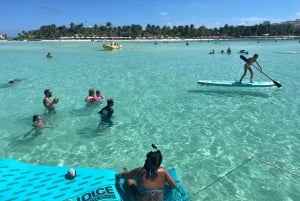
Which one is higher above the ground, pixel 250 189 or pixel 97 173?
pixel 97 173

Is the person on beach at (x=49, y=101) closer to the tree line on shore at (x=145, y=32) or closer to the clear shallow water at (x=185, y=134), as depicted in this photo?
the clear shallow water at (x=185, y=134)

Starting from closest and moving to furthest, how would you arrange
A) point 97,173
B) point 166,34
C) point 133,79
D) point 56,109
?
point 97,173 → point 56,109 → point 133,79 → point 166,34

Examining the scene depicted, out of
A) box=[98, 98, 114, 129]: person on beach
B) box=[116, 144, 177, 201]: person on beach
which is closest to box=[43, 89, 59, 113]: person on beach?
box=[98, 98, 114, 129]: person on beach

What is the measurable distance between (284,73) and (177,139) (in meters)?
17.5

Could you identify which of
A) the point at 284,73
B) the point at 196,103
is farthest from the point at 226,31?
the point at 196,103

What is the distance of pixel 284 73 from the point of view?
23.9 m

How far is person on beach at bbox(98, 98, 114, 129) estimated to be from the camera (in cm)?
1025

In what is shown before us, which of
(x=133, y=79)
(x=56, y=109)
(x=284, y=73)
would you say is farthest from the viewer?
(x=284, y=73)

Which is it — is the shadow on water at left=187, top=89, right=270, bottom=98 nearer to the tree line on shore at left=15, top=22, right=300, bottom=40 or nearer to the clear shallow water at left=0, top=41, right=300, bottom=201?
the clear shallow water at left=0, top=41, right=300, bottom=201

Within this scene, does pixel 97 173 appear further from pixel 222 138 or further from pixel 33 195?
pixel 222 138

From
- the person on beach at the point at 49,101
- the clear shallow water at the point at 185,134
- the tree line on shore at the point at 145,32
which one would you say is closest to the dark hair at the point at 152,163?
the clear shallow water at the point at 185,134

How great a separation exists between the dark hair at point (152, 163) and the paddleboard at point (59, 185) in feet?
2.10

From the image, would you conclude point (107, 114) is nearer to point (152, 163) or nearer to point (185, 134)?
point (185, 134)

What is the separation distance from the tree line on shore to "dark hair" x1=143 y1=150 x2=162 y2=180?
6100 inches
